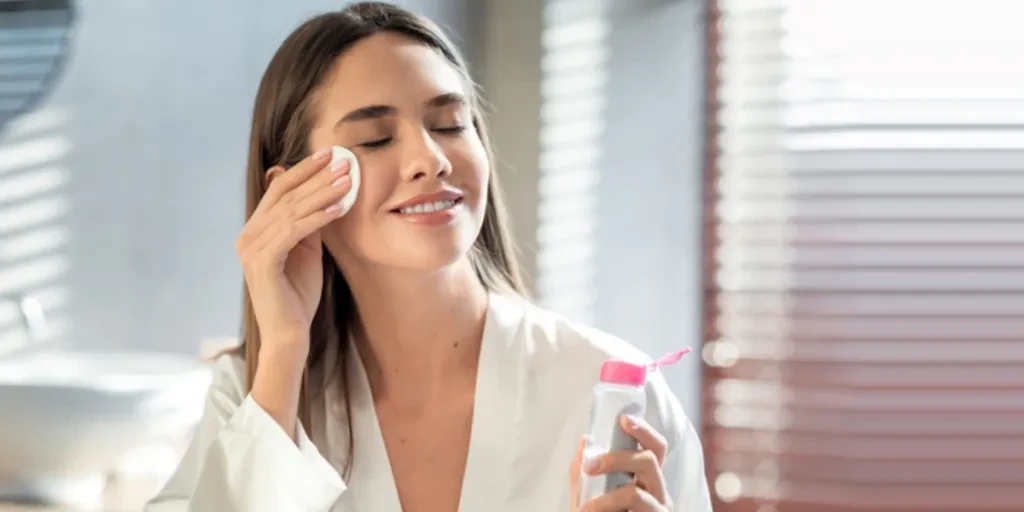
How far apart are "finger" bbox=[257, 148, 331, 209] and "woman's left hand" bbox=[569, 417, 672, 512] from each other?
17.1 inches

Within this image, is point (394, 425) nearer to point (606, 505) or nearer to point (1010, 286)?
point (606, 505)

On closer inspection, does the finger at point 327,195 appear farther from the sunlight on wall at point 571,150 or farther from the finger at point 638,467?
the sunlight on wall at point 571,150

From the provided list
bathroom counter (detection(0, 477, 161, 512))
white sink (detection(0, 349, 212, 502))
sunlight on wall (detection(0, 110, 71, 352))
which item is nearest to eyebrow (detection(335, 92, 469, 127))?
white sink (detection(0, 349, 212, 502))

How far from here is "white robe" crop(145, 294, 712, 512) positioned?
3.48ft

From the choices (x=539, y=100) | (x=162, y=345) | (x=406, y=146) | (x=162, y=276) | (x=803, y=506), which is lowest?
(x=803, y=506)

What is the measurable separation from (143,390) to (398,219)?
2.10 feet

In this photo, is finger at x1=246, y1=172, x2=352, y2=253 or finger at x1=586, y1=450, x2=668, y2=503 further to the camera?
finger at x1=246, y1=172, x2=352, y2=253

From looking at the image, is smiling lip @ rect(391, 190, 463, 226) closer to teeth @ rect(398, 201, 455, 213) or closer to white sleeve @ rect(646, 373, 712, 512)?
teeth @ rect(398, 201, 455, 213)

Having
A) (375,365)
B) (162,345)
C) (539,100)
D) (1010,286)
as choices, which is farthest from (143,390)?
(1010,286)

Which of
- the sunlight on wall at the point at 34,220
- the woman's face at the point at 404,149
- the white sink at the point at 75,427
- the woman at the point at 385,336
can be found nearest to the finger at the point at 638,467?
the woman at the point at 385,336

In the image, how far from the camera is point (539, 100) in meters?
2.21

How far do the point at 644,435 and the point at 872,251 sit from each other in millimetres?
1341

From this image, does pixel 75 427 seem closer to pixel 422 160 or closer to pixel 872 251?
pixel 422 160

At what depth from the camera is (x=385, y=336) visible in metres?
1.22
